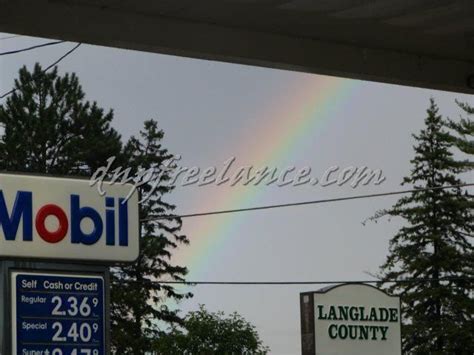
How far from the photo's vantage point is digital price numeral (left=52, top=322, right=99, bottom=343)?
10797 mm

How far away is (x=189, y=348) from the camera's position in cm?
4622

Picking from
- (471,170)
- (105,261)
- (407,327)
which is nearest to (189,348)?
(407,327)

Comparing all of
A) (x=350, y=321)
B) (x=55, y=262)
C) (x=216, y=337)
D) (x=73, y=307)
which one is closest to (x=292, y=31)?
(x=55, y=262)

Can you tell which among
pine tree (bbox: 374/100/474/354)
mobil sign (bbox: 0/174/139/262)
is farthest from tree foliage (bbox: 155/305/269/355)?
mobil sign (bbox: 0/174/139/262)

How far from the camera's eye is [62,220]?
10938 millimetres

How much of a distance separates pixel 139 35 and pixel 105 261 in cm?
233

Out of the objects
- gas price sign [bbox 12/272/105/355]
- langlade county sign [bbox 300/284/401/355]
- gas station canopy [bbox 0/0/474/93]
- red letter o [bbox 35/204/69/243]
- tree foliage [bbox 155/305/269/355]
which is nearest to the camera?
gas station canopy [bbox 0/0/474/93]

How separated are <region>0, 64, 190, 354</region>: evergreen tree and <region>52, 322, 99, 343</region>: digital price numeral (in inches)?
1869

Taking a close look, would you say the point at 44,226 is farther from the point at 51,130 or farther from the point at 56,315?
the point at 51,130

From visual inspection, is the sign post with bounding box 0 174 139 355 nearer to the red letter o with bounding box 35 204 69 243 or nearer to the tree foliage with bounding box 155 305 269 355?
the red letter o with bounding box 35 204 69 243

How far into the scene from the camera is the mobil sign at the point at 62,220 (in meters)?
10.8

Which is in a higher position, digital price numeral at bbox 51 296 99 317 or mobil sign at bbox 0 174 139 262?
mobil sign at bbox 0 174 139 262

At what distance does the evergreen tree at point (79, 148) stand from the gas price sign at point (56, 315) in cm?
4742

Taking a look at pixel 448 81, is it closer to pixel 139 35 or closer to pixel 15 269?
pixel 139 35
